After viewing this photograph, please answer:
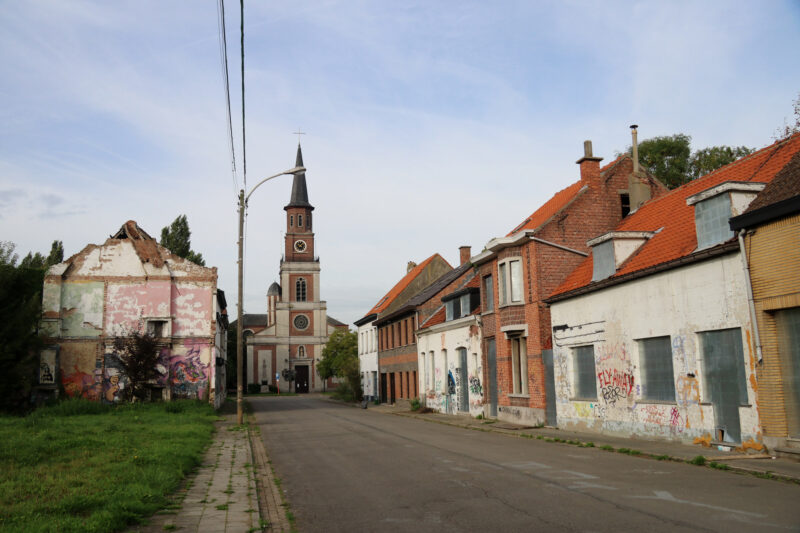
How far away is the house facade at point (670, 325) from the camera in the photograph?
44.5ft

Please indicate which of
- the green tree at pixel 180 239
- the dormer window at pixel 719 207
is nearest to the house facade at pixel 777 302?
the dormer window at pixel 719 207

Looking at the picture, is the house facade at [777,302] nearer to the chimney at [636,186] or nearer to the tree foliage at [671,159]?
the chimney at [636,186]

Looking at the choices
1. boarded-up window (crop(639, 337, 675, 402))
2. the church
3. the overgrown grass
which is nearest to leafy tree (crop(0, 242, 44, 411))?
the overgrown grass

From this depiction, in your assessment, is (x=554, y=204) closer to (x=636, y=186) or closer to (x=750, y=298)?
(x=636, y=186)

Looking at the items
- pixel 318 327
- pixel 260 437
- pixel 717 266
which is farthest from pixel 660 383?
pixel 318 327

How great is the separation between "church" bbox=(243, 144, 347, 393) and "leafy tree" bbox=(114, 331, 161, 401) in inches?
2000

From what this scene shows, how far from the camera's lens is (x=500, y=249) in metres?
23.6

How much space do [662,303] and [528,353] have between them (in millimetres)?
7166

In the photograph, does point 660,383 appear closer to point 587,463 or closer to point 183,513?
point 587,463

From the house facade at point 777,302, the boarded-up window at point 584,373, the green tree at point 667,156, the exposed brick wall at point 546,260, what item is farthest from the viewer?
the green tree at point 667,156

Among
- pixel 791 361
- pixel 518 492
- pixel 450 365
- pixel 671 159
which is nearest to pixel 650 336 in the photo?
pixel 791 361

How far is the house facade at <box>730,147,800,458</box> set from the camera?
1196 centimetres

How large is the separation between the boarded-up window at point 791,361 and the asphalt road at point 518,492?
2.11 metres

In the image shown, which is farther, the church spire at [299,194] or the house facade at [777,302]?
the church spire at [299,194]
